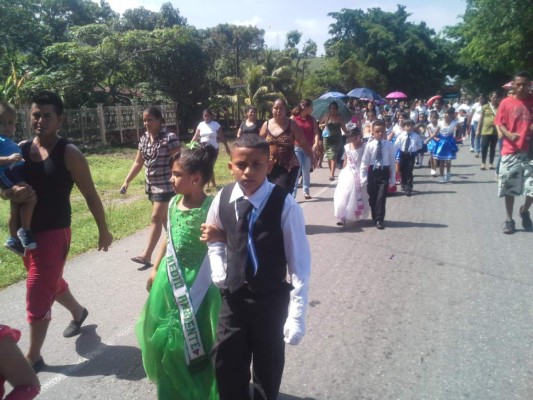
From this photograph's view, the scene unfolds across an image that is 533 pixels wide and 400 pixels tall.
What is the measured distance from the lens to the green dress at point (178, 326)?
107 inches

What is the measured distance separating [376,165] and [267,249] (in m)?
5.41

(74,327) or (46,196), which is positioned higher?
(46,196)

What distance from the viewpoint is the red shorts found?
3299 millimetres

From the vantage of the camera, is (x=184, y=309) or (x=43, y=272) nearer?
(x=184, y=309)

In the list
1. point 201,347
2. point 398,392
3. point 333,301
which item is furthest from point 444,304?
point 201,347

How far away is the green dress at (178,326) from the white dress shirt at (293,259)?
1.03ft

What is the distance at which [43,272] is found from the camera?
3.32 metres

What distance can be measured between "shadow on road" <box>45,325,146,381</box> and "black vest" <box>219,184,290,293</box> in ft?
4.57

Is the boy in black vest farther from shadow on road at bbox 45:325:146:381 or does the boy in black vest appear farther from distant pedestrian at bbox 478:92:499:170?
distant pedestrian at bbox 478:92:499:170

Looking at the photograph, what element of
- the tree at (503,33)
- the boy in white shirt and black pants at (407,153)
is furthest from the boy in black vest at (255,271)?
the tree at (503,33)

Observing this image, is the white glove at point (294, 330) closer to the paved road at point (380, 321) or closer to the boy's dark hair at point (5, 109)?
the paved road at point (380, 321)

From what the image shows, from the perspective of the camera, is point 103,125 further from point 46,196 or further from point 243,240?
point 243,240

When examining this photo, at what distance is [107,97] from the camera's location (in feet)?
76.7

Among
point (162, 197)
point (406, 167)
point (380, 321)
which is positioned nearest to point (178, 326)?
point (380, 321)
